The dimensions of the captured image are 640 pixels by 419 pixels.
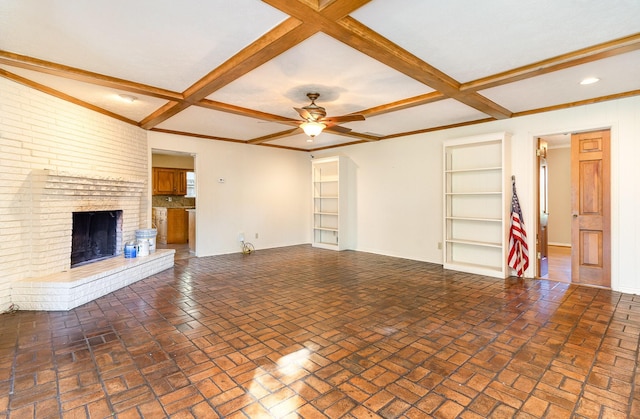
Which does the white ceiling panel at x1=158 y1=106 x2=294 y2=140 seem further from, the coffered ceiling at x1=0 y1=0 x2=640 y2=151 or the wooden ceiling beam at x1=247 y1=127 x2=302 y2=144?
the coffered ceiling at x1=0 y1=0 x2=640 y2=151

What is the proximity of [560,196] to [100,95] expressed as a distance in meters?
9.50

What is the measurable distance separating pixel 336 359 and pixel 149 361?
1383 mm

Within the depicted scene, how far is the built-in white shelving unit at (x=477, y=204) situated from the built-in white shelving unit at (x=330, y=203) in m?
2.36

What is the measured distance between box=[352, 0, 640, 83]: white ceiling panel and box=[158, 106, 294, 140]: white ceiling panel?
3041 mm

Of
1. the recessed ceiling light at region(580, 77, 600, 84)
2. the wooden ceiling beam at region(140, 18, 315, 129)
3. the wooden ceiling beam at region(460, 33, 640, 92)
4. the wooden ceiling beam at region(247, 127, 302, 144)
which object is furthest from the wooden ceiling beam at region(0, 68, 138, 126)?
the recessed ceiling light at region(580, 77, 600, 84)

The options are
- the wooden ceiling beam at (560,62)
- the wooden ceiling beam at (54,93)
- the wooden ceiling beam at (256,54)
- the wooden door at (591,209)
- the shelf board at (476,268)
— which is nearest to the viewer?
the wooden ceiling beam at (256,54)

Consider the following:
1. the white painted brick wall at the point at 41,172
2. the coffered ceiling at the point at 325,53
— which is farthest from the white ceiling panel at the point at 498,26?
the white painted brick wall at the point at 41,172

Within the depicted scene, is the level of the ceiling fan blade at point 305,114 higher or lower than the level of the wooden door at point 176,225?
higher

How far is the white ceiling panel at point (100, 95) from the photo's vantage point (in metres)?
3.30

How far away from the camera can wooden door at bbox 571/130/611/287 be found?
13.6 feet

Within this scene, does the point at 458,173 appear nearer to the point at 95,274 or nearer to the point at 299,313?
the point at 299,313

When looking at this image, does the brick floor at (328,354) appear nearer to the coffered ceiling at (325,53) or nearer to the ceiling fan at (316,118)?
the ceiling fan at (316,118)

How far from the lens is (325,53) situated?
2.75m

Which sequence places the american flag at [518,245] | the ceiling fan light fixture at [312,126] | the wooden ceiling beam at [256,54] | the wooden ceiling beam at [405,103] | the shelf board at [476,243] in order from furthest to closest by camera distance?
the shelf board at [476,243] → the american flag at [518,245] → the ceiling fan light fixture at [312,126] → the wooden ceiling beam at [405,103] → the wooden ceiling beam at [256,54]
